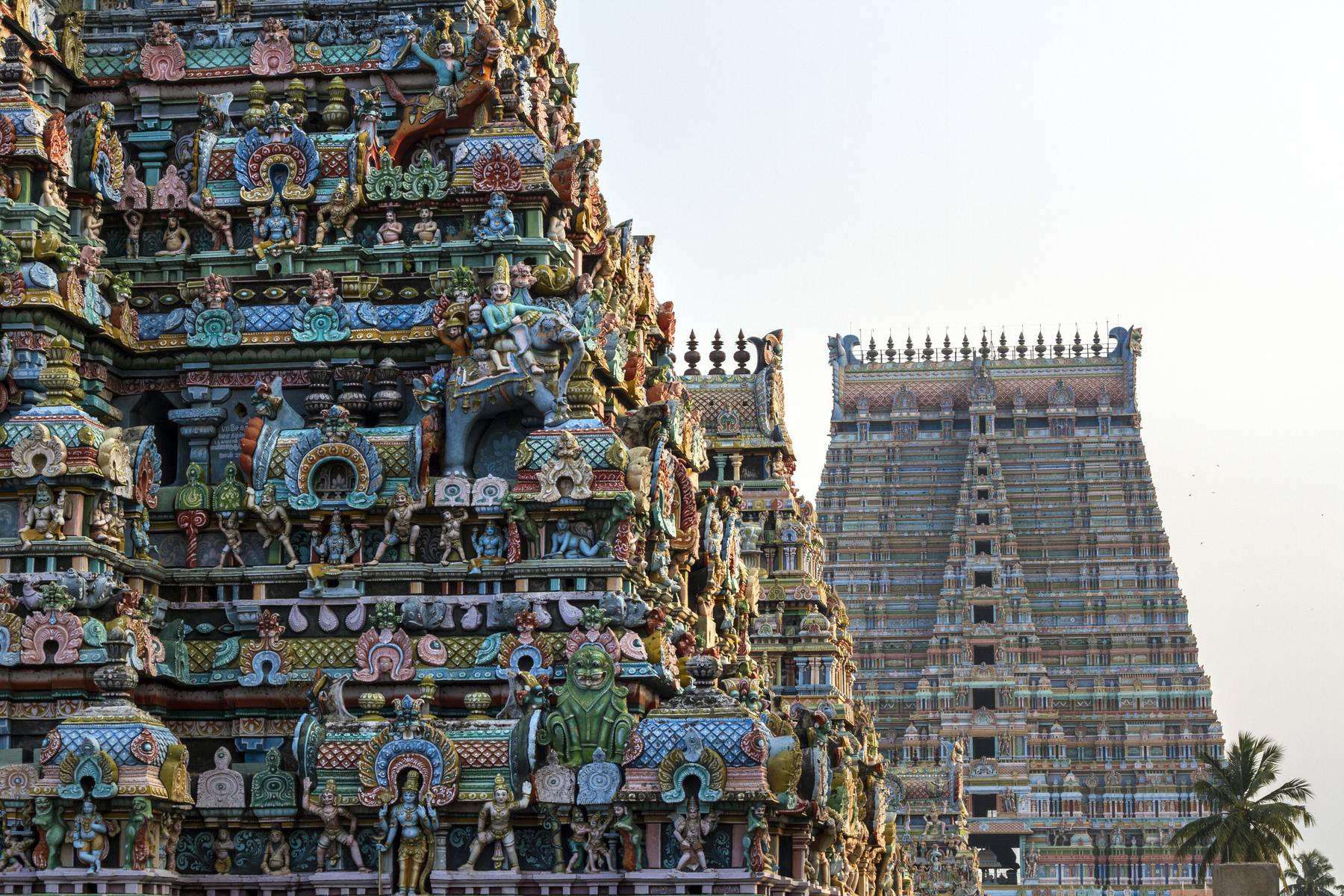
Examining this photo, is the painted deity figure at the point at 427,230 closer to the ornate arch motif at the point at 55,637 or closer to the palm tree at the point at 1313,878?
the ornate arch motif at the point at 55,637

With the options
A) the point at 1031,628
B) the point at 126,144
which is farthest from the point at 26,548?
the point at 1031,628

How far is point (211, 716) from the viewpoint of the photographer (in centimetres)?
3291

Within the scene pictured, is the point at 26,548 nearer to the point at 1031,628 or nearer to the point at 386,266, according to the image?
the point at 386,266

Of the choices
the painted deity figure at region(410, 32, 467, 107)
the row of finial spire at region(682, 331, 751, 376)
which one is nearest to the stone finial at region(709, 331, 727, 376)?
the row of finial spire at region(682, 331, 751, 376)

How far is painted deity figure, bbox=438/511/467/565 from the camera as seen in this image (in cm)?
3278

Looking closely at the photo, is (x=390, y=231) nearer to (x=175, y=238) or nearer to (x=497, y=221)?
(x=497, y=221)

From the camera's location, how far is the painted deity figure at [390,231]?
34.8 meters

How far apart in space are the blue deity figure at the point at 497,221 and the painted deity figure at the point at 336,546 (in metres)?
4.19

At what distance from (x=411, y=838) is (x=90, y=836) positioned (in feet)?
11.9

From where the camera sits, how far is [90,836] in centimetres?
2988

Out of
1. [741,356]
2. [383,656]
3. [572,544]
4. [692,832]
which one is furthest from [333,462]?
[741,356]

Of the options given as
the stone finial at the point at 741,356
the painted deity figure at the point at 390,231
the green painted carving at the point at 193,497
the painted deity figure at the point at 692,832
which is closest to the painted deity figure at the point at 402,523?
the green painted carving at the point at 193,497

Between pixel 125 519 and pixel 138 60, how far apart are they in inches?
279

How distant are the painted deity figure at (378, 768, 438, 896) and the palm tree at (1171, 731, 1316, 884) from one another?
46.5m
